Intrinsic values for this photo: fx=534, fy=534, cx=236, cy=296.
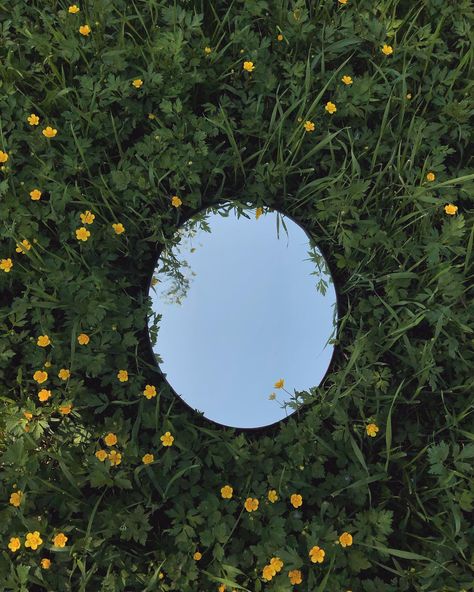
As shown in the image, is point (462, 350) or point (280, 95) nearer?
point (462, 350)

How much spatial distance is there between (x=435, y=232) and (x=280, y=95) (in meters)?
0.93

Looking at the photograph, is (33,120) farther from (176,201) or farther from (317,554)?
(317,554)

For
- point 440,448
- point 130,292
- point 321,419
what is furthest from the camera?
point 130,292

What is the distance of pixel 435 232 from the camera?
2244mm

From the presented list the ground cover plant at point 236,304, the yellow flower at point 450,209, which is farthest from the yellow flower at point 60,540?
the yellow flower at point 450,209

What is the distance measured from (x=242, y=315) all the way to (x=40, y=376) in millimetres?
819

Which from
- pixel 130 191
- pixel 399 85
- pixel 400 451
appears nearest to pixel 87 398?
pixel 130 191

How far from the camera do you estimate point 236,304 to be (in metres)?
2.23

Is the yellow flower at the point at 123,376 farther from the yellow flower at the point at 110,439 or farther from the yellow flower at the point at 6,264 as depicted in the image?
the yellow flower at the point at 6,264

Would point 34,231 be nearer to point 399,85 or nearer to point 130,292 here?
point 130,292

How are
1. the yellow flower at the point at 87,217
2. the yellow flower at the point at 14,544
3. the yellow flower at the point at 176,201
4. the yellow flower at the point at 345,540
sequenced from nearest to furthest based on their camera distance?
the yellow flower at the point at 14,544 → the yellow flower at the point at 345,540 → the yellow flower at the point at 87,217 → the yellow flower at the point at 176,201

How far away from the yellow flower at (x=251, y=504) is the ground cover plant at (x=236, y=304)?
1.6 inches

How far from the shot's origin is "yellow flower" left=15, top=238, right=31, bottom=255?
6.74ft

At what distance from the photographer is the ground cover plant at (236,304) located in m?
1.91
